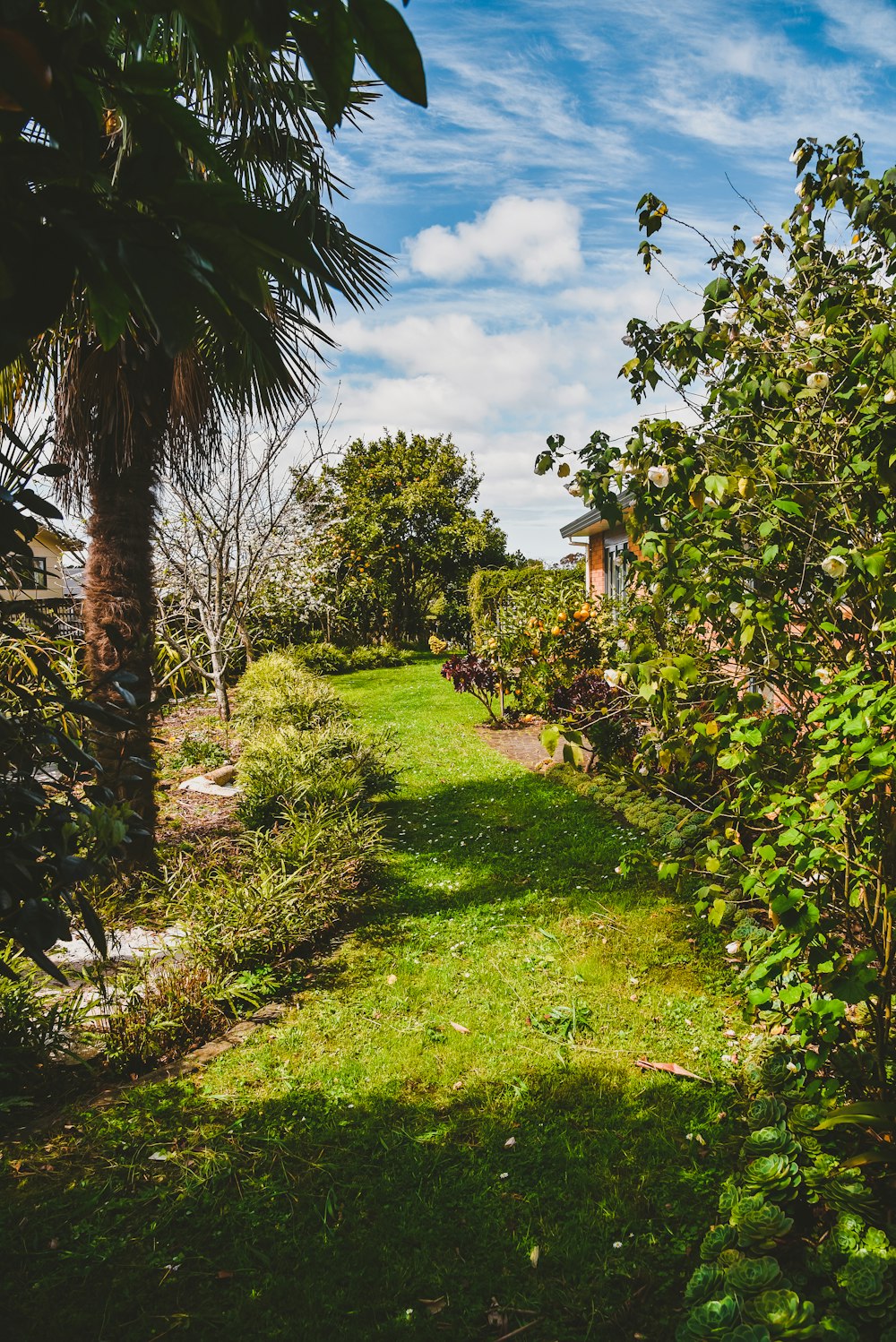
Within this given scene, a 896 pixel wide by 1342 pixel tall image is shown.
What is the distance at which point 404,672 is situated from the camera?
64.6ft

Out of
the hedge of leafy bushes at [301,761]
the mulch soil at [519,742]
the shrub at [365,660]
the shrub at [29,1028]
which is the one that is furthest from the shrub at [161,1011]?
the shrub at [365,660]

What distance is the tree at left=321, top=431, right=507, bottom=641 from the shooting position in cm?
2291

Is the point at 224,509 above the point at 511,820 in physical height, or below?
above

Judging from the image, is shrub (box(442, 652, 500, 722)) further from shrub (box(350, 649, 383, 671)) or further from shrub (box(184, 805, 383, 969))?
Answer: shrub (box(350, 649, 383, 671))

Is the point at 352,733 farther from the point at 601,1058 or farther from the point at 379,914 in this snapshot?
the point at 601,1058

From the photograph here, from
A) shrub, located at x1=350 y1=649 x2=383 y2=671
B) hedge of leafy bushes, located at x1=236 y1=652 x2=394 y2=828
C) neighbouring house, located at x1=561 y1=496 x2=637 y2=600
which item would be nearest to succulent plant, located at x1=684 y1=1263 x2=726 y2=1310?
hedge of leafy bushes, located at x1=236 y1=652 x2=394 y2=828

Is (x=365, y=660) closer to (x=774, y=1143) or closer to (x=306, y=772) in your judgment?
(x=306, y=772)

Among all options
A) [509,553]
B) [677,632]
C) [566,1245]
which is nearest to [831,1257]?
[566,1245]

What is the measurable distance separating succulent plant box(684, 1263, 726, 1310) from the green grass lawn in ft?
0.99

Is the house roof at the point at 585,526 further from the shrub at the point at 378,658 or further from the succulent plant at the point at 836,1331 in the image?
the succulent plant at the point at 836,1331

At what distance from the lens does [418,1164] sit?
2.92 meters

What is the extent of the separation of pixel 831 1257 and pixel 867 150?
12.9 ft

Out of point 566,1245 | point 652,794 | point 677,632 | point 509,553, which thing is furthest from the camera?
point 509,553

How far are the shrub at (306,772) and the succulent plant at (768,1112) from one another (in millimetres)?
4299
